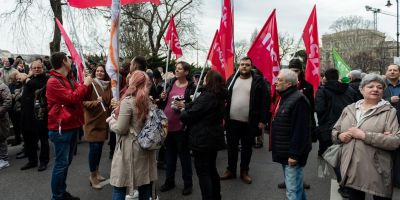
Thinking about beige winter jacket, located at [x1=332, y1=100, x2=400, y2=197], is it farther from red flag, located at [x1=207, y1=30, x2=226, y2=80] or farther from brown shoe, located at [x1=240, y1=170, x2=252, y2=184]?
red flag, located at [x1=207, y1=30, x2=226, y2=80]

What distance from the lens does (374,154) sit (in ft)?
10.5

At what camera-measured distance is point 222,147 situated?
165 inches

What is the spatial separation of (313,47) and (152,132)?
4.09 meters

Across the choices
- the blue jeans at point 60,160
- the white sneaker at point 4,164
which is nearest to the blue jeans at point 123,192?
the blue jeans at point 60,160

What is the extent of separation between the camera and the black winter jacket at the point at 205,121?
4.09 meters

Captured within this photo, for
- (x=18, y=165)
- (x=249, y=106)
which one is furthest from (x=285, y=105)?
(x=18, y=165)

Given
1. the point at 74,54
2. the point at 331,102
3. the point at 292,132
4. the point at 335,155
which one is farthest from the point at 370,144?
the point at 74,54

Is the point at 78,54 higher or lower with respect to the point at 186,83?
higher

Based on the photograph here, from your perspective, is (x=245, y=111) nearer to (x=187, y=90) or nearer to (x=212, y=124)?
(x=187, y=90)

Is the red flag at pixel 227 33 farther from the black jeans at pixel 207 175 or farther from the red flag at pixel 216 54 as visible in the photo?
the black jeans at pixel 207 175

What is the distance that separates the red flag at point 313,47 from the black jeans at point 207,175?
3.10 metres

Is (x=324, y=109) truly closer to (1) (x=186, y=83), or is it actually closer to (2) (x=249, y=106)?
(2) (x=249, y=106)

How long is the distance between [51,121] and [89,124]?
0.86 metres

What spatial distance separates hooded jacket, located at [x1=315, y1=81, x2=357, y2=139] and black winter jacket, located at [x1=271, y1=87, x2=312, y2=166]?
99 centimetres
